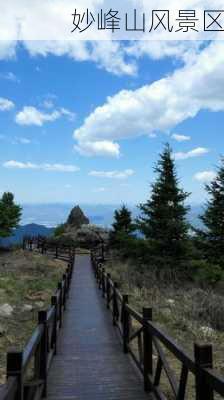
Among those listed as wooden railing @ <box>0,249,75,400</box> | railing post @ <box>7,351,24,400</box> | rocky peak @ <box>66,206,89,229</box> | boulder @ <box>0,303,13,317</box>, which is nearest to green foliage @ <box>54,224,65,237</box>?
rocky peak @ <box>66,206,89,229</box>

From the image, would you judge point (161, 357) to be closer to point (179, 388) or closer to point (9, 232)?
point (179, 388)

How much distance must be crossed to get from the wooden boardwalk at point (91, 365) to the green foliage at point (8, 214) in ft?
126

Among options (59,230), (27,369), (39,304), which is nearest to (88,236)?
(59,230)

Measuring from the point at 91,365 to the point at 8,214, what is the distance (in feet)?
148

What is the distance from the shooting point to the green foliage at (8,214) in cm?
5053

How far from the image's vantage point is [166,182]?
84.7 ft

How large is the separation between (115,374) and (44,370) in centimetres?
162

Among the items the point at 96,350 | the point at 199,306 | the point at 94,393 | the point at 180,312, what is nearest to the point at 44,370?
the point at 94,393

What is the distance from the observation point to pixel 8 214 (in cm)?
5112

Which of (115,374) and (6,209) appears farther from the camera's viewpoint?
(6,209)

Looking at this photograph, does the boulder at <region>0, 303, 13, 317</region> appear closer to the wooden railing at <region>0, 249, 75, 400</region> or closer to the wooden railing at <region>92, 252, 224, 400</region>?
the wooden railing at <region>0, 249, 75, 400</region>

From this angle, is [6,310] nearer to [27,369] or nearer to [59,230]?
[27,369]

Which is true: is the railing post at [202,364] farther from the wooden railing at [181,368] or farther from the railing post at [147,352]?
the railing post at [147,352]

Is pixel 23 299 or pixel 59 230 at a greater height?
pixel 59 230
